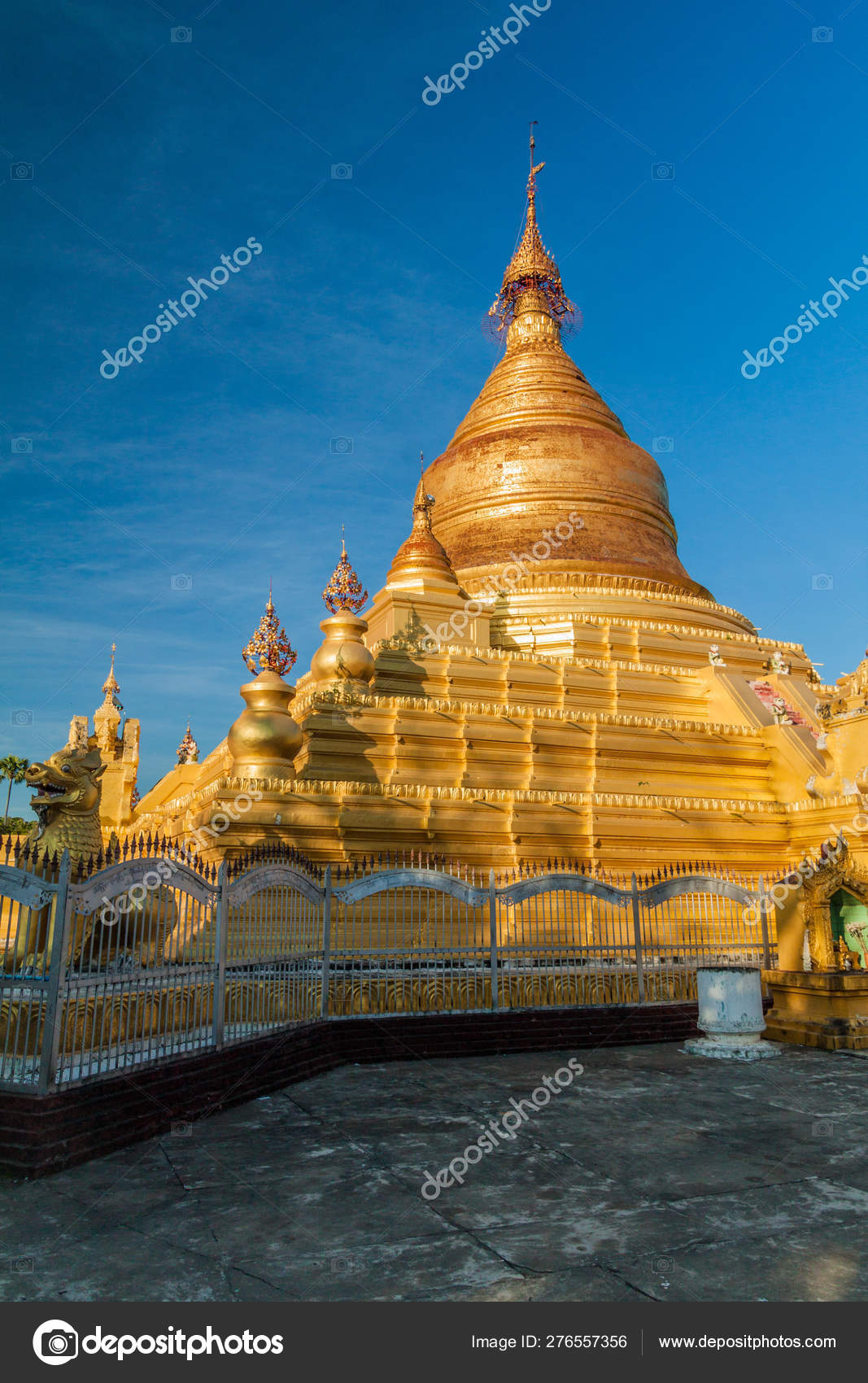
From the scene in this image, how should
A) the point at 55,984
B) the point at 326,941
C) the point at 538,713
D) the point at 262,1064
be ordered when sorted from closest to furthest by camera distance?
the point at 55,984, the point at 262,1064, the point at 326,941, the point at 538,713

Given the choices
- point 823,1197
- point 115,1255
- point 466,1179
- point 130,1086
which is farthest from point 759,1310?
point 130,1086

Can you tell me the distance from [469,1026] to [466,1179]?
6010 millimetres

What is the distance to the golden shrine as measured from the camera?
57.5ft

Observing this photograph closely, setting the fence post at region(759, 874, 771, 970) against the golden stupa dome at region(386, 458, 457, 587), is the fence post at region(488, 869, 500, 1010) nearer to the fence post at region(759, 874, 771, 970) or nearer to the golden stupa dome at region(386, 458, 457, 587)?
the fence post at region(759, 874, 771, 970)

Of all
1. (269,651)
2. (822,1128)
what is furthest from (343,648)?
(822,1128)

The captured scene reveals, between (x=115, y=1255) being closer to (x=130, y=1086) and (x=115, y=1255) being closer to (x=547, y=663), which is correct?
(x=130, y=1086)

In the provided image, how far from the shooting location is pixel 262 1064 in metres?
9.27

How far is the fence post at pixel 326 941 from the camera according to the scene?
11.7 meters

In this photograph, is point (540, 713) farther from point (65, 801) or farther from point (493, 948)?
point (65, 801)

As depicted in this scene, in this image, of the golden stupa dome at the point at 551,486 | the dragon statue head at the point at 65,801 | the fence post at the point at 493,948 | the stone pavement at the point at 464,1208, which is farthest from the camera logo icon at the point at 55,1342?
the golden stupa dome at the point at 551,486

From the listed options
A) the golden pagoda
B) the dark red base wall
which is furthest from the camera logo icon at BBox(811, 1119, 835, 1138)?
the golden pagoda

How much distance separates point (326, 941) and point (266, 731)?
19.5 ft

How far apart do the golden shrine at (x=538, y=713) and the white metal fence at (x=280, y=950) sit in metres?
1.23

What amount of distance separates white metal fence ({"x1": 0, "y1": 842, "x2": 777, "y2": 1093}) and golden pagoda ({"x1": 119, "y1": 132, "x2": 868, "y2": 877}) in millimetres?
1321
